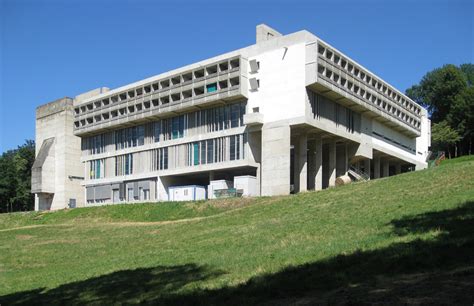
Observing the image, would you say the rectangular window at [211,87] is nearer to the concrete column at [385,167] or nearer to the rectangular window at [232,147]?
the rectangular window at [232,147]

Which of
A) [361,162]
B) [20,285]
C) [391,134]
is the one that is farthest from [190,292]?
[391,134]

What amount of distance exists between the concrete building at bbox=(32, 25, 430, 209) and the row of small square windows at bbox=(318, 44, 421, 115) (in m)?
0.21

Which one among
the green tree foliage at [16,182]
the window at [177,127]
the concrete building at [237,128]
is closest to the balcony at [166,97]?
the concrete building at [237,128]

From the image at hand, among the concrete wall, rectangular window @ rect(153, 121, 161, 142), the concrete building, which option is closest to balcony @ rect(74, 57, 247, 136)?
the concrete building

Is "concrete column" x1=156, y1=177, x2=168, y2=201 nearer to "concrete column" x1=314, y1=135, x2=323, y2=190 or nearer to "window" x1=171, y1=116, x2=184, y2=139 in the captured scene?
"window" x1=171, y1=116, x2=184, y2=139

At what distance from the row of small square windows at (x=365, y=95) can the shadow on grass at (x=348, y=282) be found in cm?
3993

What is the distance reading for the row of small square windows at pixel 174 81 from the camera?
57.4 metres

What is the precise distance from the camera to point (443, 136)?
294 ft

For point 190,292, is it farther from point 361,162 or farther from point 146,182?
point 361,162

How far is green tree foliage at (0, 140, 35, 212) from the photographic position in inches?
3794

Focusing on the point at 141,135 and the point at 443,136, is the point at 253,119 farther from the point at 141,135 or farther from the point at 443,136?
the point at 443,136

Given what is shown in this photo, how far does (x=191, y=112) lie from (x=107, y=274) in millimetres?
46021

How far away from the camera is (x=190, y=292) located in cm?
1211

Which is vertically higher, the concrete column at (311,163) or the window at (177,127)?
the window at (177,127)
